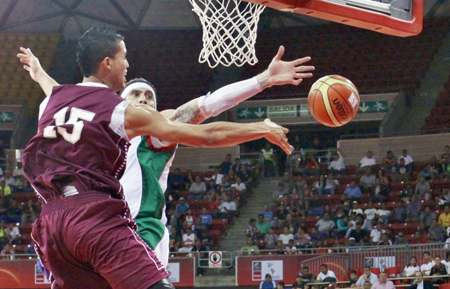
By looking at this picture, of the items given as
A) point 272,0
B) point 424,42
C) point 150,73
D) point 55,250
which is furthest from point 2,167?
point 55,250

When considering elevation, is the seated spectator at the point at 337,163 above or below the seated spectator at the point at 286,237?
above

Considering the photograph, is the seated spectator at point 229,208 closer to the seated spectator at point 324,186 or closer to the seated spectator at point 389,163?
the seated spectator at point 324,186

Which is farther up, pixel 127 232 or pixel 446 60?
pixel 446 60

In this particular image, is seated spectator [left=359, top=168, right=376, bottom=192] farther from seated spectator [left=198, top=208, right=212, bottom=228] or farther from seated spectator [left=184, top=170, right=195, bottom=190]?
seated spectator [left=184, top=170, right=195, bottom=190]

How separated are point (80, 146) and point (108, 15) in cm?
2269

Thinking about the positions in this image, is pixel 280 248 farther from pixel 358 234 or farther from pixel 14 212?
pixel 14 212

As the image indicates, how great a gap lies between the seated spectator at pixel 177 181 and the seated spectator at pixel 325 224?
4755 mm

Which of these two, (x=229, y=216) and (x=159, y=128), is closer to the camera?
(x=159, y=128)

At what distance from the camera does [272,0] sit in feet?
19.1

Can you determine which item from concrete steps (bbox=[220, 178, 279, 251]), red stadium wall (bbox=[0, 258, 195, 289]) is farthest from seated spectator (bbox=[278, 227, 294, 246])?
red stadium wall (bbox=[0, 258, 195, 289])

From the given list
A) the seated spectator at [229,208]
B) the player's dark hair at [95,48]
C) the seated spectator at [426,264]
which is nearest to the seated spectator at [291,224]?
the seated spectator at [229,208]

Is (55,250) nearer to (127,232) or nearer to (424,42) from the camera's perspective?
(127,232)

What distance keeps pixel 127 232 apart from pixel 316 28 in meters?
22.6

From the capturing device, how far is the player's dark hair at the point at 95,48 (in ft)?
10.8
